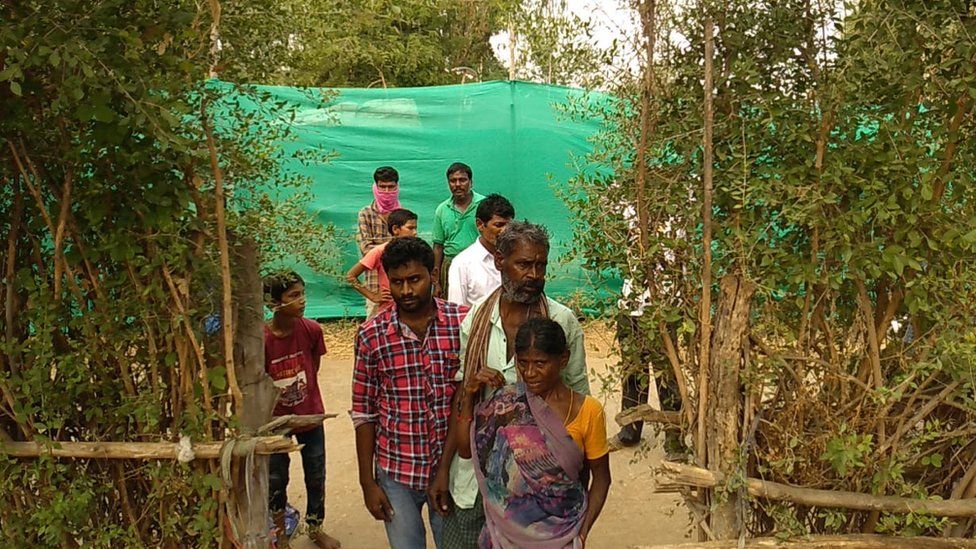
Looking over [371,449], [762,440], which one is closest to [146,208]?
[371,449]

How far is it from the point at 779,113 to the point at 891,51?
1.17 feet

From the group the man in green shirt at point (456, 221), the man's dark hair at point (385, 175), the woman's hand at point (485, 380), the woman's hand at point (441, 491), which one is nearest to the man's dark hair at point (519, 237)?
the woman's hand at point (485, 380)

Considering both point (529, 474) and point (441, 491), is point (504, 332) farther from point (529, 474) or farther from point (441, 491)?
point (441, 491)

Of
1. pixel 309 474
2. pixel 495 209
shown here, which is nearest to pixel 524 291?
pixel 495 209

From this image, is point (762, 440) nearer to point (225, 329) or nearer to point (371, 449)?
point (371, 449)

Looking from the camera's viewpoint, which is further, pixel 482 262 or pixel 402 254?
pixel 482 262

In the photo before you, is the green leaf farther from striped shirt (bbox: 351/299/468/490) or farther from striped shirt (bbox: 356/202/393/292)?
striped shirt (bbox: 356/202/393/292)

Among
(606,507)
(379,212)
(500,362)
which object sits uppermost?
(379,212)

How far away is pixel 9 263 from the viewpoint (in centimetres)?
281

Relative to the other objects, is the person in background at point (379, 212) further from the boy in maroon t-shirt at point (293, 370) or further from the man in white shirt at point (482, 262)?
the boy in maroon t-shirt at point (293, 370)

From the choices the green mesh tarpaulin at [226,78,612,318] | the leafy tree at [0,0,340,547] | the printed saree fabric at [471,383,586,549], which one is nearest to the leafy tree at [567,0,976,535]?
the printed saree fabric at [471,383,586,549]

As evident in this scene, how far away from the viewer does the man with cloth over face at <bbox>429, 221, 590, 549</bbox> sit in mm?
2717

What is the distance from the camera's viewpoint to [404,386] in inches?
111

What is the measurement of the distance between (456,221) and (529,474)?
347cm
